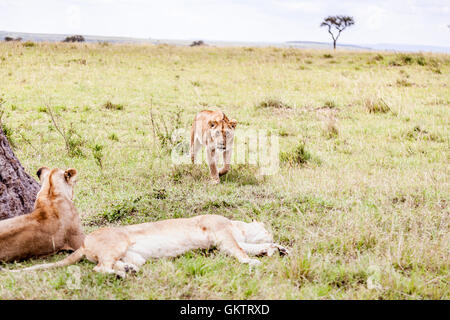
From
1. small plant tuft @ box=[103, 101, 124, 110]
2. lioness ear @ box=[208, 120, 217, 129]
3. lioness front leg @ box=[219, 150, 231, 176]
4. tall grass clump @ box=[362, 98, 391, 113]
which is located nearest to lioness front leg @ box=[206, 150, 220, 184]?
lioness front leg @ box=[219, 150, 231, 176]

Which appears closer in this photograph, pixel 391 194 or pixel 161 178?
pixel 391 194

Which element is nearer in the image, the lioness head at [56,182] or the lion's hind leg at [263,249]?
the lion's hind leg at [263,249]

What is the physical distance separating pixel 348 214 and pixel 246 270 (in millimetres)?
1739

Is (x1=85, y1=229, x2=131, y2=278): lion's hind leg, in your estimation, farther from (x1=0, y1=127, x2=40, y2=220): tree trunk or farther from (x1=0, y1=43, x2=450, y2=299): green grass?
(x1=0, y1=127, x2=40, y2=220): tree trunk

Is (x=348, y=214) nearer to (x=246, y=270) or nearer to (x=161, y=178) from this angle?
(x=246, y=270)

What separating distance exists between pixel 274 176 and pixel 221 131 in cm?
107

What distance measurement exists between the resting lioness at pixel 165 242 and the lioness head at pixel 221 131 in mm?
2212

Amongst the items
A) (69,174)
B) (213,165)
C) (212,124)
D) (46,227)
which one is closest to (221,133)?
(212,124)

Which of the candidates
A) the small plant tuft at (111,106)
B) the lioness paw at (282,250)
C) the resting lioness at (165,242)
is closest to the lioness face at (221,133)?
the resting lioness at (165,242)

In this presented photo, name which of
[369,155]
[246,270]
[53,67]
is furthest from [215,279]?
[53,67]

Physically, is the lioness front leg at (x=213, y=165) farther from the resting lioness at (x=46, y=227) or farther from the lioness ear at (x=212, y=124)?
the resting lioness at (x=46, y=227)

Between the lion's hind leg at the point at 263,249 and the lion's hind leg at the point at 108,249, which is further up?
the lion's hind leg at the point at 108,249

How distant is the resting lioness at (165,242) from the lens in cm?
387

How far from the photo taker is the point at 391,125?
10672mm
